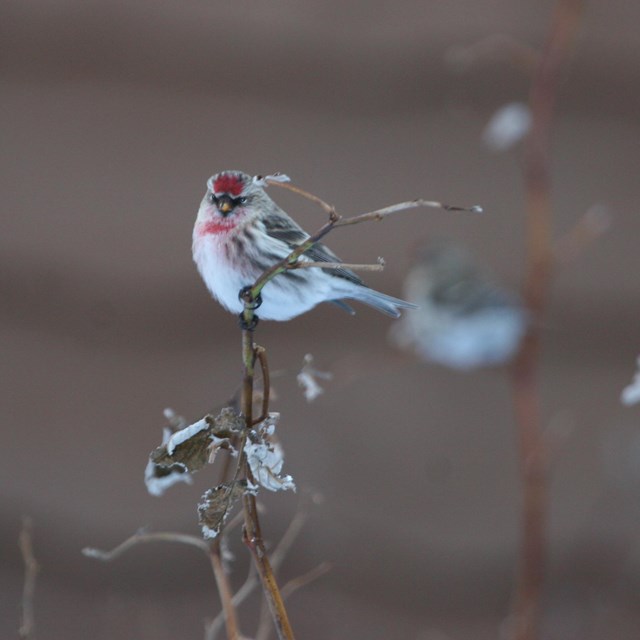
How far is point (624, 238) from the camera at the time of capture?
6.18 ft

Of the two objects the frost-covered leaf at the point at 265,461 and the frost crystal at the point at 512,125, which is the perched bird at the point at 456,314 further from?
the frost-covered leaf at the point at 265,461

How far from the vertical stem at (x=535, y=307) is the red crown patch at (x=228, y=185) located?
1.03 ft

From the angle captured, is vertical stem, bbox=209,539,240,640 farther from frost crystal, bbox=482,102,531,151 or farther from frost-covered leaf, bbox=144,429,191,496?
frost crystal, bbox=482,102,531,151

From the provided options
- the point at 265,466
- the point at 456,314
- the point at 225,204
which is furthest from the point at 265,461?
the point at 456,314

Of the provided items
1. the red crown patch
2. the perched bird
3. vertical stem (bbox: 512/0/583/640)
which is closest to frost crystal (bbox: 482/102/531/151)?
vertical stem (bbox: 512/0/583/640)

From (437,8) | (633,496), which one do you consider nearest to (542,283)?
(633,496)

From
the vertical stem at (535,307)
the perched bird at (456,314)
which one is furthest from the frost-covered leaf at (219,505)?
the perched bird at (456,314)

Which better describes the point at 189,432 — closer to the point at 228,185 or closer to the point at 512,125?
the point at 228,185

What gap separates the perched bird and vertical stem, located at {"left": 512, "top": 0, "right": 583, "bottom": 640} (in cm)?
60

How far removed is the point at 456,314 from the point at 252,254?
127cm

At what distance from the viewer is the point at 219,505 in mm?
469

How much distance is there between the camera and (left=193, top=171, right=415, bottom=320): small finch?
2.69 ft

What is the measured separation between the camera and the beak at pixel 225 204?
803 mm

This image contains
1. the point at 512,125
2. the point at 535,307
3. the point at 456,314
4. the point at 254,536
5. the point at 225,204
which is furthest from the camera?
the point at 456,314
